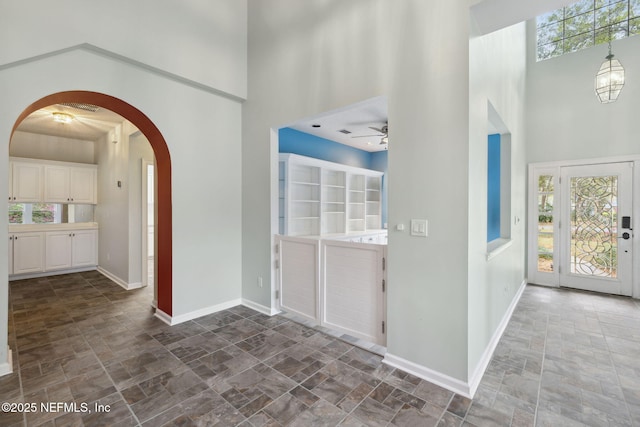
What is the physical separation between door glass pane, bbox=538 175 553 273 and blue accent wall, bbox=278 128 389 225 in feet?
10.8

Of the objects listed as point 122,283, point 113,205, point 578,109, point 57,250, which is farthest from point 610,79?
point 57,250

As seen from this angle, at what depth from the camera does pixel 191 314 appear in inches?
138

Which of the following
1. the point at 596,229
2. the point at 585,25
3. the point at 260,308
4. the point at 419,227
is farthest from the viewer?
the point at 585,25

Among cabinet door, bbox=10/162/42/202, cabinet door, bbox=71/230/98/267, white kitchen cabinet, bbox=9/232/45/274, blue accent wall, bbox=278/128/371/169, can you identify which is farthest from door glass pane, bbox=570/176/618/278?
cabinet door, bbox=10/162/42/202

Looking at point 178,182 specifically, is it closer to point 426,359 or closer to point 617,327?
point 426,359

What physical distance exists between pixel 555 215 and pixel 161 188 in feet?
21.1

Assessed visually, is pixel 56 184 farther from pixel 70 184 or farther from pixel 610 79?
pixel 610 79

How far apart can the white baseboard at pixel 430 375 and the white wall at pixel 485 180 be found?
14 cm

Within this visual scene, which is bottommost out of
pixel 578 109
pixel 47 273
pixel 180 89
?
pixel 47 273

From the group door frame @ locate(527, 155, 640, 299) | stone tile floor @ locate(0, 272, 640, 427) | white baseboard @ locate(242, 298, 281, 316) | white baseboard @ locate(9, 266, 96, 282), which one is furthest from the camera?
white baseboard @ locate(9, 266, 96, 282)

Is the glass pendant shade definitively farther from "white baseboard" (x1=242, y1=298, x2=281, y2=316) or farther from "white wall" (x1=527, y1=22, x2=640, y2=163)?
"white baseboard" (x1=242, y1=298, x2=281, y2=316)

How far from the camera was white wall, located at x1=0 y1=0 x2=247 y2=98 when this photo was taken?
232 centimetres

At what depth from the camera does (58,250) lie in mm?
5625

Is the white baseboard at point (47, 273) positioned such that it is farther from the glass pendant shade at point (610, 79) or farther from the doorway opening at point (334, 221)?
the glass pendant shade at point (610, 79)
